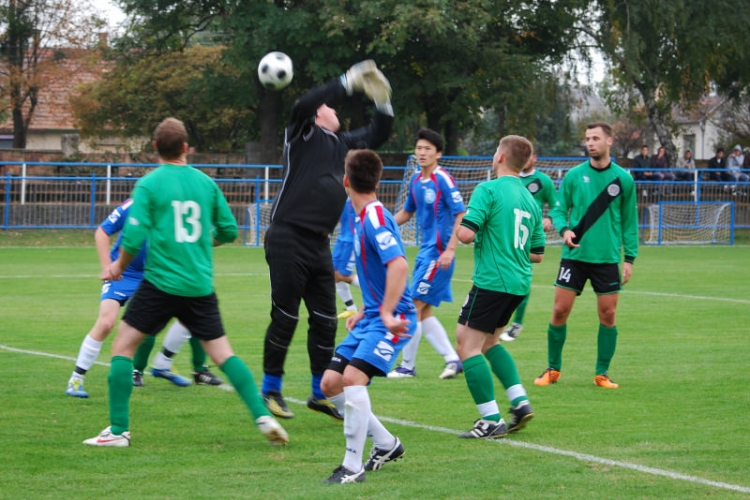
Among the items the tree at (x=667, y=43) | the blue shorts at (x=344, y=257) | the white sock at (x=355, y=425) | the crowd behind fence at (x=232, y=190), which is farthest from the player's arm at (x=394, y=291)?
the tree at (x=667, y=43)

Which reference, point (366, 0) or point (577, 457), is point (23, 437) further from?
point (366, 0)

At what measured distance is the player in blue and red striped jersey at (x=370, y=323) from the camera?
5.52 m

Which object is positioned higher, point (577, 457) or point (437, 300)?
point (437, 300)

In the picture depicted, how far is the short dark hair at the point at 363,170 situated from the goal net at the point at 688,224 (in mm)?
25550

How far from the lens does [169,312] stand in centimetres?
612

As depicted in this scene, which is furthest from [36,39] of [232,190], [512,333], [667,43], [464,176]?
[512,333]

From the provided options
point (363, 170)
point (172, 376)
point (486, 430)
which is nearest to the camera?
point (363, 170)

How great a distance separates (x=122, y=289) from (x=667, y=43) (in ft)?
98.5

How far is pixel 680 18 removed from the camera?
3291cm

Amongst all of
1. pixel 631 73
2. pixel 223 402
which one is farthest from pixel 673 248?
pixel 223 402

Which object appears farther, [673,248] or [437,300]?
[673,248]

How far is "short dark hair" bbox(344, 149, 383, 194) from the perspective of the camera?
5742mm

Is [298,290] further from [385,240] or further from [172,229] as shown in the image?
[385,240]

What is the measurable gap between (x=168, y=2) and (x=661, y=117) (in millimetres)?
17508
